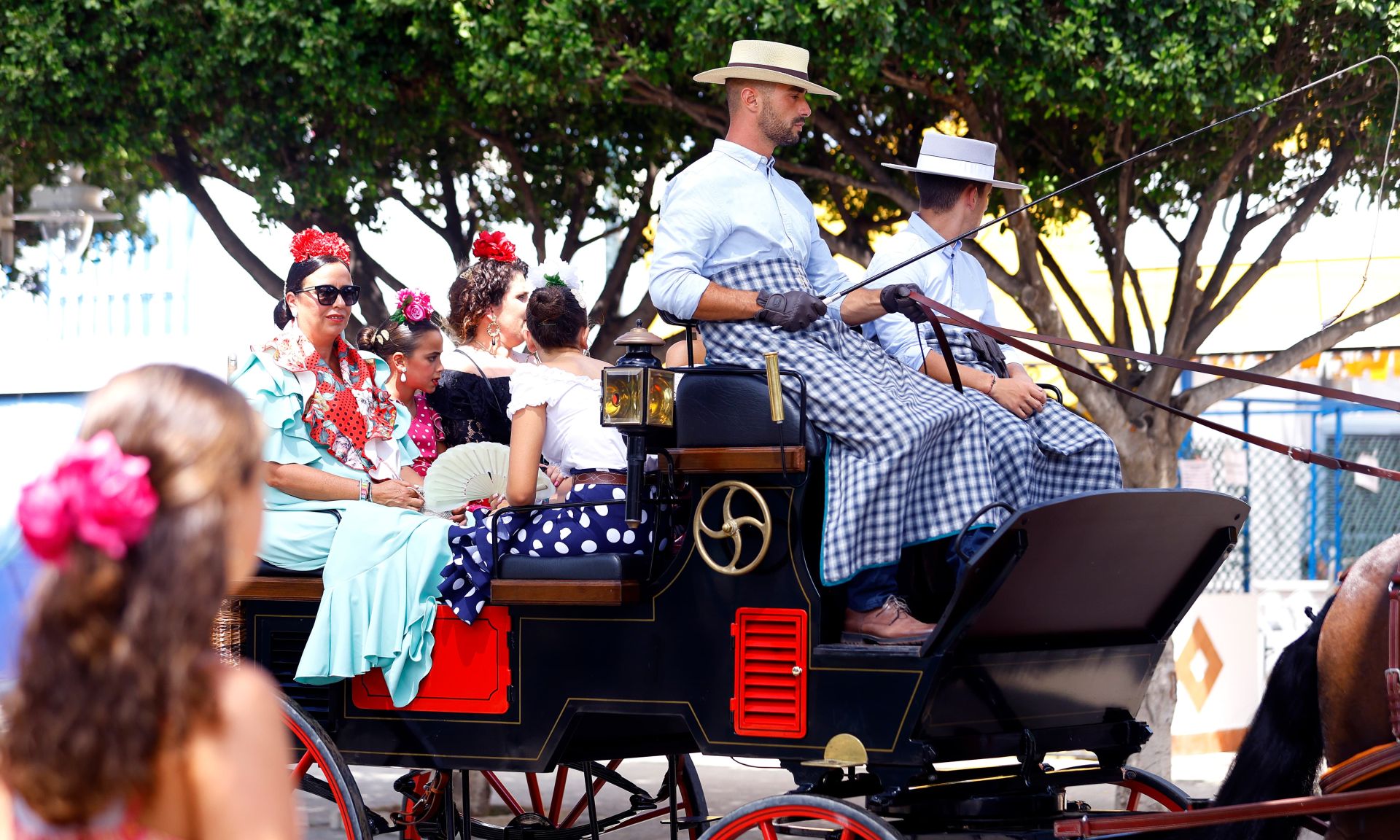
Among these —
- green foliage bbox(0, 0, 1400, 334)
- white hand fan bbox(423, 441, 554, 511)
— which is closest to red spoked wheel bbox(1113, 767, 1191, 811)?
white hand fan bbox(423, 441, 554, 511)

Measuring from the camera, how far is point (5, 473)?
10.9m

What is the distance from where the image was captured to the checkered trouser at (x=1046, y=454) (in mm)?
4219

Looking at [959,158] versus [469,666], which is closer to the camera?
[469,666]

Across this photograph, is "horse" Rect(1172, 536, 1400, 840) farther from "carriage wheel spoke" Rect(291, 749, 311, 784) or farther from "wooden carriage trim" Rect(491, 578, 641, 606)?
"carriage wheel spoke" Rect(291, 749, 311, 784)

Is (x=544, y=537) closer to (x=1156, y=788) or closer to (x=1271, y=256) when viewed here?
(x=1156, y=788)

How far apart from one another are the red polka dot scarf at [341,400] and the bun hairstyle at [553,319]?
74cm

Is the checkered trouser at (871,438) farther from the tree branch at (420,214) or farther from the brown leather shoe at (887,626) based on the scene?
the tree branch at (420,214)

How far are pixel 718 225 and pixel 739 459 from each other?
0.71 metres

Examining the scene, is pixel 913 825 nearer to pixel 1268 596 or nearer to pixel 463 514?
pixel 463 514

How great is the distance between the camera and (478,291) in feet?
19.0

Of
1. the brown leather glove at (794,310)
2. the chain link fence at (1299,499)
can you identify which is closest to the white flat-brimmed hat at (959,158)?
the brown leather glove at (794,310)

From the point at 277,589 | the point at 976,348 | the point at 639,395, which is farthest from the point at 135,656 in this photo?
the point at 976,348

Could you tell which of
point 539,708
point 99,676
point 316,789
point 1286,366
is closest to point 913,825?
point 539,708

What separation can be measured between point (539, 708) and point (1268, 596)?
7.31 meters
